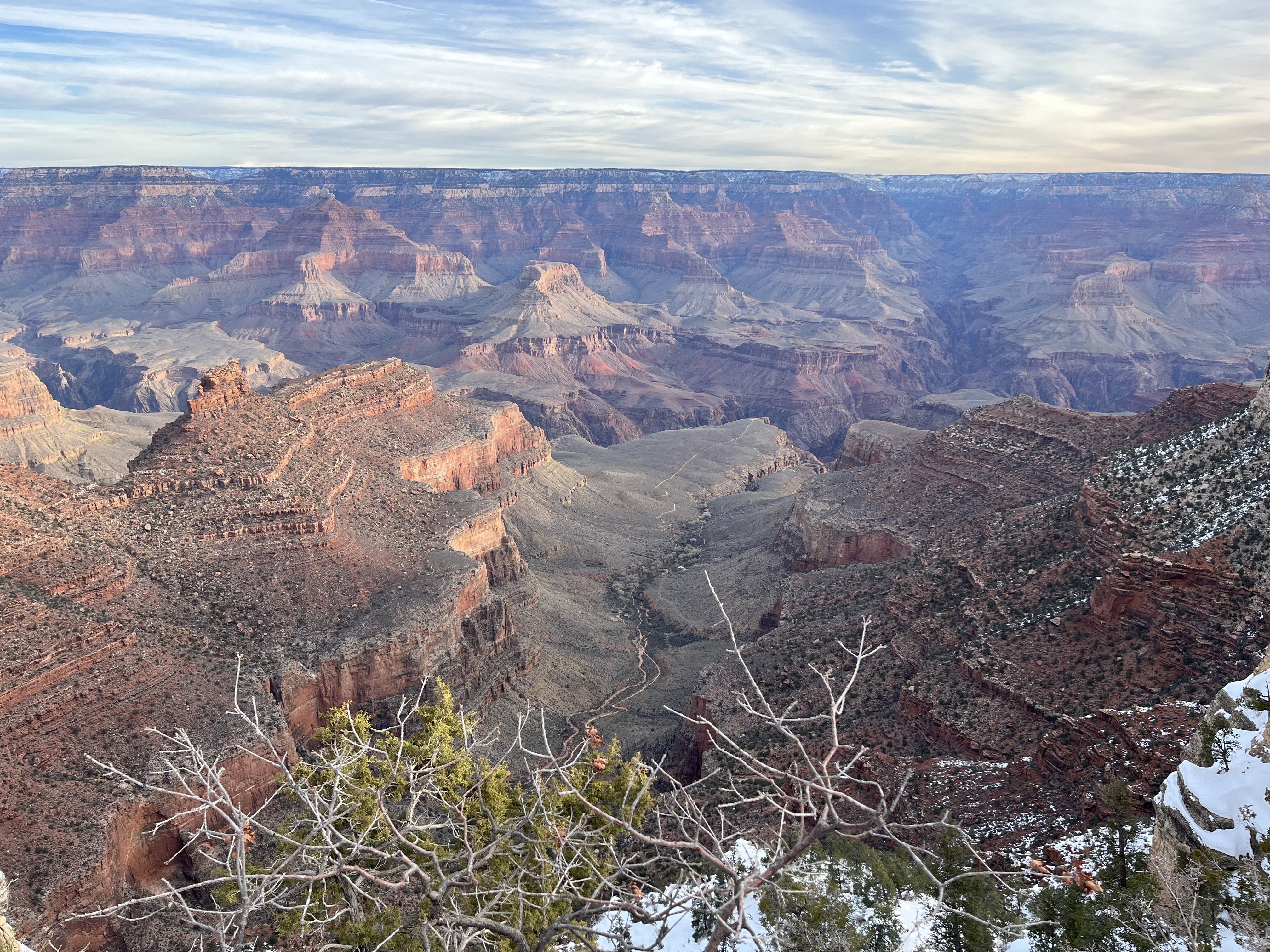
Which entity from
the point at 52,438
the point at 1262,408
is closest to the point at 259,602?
the point at 1262,408

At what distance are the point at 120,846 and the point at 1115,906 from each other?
1373 inches

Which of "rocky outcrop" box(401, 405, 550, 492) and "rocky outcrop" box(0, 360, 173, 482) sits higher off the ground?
"rocky outcrop" box(401, 405, 550, 492)

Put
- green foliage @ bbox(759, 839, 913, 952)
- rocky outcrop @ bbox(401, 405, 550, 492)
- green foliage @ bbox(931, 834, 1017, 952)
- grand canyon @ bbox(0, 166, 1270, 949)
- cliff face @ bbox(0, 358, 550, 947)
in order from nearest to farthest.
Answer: green foliage @ bbox(931, 834, 1017, 952)
green foliage @ bbox(759, 839, 913, 952)
grand canyon @ bbox(0, 166, 1270, 949)
cliff face @ bbox(0, 358, 550, 947)
rocky outcrop @ bbox(401, 405, 550, 492)

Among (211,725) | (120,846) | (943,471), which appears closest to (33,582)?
(211,725)

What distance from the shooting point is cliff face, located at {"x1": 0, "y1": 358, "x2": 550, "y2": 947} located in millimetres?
36719

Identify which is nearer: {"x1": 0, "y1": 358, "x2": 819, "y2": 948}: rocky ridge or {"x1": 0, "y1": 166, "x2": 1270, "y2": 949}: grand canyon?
{"x1": 0, "y1": 166, "x2": 1270, "y2": 949}: grand canyon

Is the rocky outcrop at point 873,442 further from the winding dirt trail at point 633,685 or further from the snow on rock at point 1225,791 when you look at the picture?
the snow on rock at point 1225,791

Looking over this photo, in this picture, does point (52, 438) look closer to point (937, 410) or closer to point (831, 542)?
point (831, 542)

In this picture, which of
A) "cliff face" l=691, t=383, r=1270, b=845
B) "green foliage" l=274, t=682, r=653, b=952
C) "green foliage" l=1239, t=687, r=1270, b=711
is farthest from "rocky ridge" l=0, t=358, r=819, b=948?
"green foliage" l=1239, t=687, r=1270, b=711

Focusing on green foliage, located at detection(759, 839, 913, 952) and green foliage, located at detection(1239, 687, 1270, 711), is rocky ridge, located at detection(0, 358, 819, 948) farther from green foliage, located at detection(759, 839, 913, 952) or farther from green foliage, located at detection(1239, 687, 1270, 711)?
green foliage, located at detection(1239, 687, 1270, 711)

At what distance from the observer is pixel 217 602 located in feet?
170

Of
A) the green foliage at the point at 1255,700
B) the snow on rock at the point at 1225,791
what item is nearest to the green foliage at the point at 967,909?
the snow on rock at the point at 1225,791

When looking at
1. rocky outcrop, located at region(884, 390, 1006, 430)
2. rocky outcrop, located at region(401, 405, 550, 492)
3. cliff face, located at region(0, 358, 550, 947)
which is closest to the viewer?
cliff face, located at region(0, 358, 550, 947)

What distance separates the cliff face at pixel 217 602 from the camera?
36719 millimetres
